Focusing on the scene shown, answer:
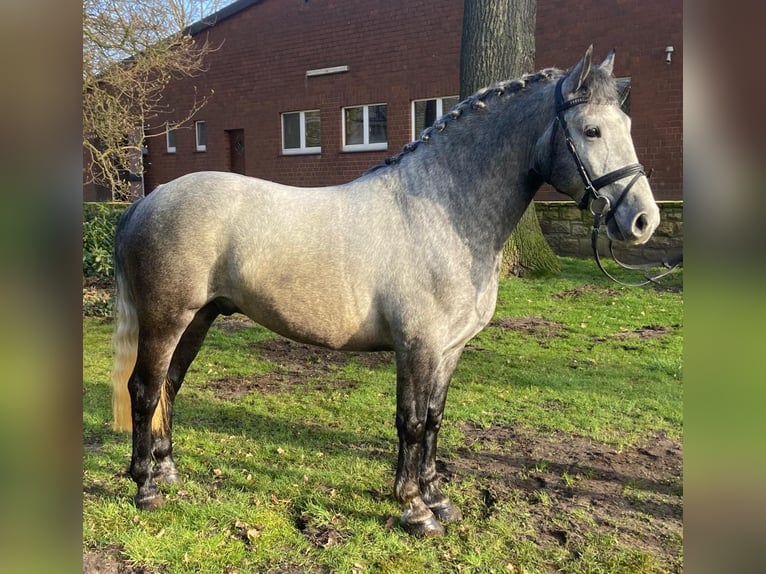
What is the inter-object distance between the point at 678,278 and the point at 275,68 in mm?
11953

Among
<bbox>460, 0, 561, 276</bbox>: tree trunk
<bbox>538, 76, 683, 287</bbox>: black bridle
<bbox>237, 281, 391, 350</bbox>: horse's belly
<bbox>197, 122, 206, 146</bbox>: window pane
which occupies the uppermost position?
<bbox>197, 122, 206, 146</bbox>: window pane

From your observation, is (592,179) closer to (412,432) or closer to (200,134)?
(412,432)

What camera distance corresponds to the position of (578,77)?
262 cm

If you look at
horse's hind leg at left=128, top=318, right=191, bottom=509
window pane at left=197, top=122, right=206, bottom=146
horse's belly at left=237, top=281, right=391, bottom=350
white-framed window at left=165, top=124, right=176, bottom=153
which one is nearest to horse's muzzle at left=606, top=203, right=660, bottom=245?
horse's belly at left=237, top=281, right=391, bottom=350

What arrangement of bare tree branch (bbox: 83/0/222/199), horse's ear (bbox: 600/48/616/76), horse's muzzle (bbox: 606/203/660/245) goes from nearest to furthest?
1. horse's muzzle (bbox: 606/203/660/245)
2. horse's ear (bbox: 600/48/616/76)
3. bare tree branch (bbox: 83/0/222/199)

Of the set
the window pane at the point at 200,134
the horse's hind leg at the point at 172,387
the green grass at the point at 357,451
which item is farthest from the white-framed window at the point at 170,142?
the horse's hind leg at the point at 172,387

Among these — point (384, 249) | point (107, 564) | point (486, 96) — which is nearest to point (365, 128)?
point (486, 96)

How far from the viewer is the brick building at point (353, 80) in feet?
37.5

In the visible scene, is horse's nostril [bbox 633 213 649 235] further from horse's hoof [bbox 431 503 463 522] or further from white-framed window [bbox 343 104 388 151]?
white-framed window [bbox 343 104 388 151]

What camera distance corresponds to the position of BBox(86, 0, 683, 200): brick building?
11438 mm

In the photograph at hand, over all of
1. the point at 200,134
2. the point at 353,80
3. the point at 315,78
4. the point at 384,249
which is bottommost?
the point at 384,249

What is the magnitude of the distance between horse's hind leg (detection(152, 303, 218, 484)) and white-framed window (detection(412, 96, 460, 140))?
437 inches

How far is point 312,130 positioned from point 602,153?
1452 centimetres
